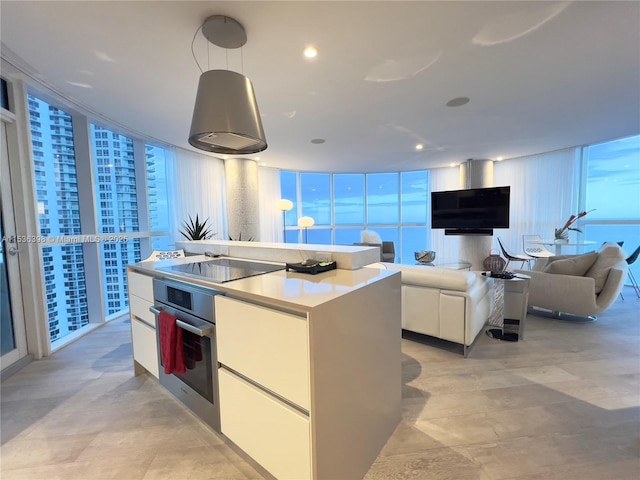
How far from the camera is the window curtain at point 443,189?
22.5 feet

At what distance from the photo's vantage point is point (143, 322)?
206 cm

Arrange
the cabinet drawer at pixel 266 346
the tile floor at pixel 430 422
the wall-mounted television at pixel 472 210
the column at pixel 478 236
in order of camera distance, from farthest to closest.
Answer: the column at pixel 478 236 → the wall-mounted television at pixel 472 210 → the tile floor at pixel 430 422 → the cabinet drawer at pixel 266 346

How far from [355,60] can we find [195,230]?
3245 millimetres

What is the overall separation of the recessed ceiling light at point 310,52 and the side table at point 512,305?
9.00 feet

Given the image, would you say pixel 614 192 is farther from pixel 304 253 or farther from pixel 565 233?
pixel 304 253

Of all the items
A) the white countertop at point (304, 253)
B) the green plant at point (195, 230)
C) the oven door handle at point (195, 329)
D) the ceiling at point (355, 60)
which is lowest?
the oven door handle at point (195, 329)

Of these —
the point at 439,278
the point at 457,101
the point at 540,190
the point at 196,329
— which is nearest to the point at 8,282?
the point at 196,329

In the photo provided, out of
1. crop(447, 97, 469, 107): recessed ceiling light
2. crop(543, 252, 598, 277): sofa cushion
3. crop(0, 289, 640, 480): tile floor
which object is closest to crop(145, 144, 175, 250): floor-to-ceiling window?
crop(0, 289, 640, 480): tile floor

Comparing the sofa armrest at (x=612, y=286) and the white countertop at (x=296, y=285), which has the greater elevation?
the white countertop at (x=296, y=285)

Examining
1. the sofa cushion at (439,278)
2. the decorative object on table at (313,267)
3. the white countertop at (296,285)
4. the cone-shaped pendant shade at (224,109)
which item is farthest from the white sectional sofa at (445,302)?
the cone-shaped pendant shade at (224,109)

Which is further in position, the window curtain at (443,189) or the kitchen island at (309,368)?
the window curtain at (443,189)

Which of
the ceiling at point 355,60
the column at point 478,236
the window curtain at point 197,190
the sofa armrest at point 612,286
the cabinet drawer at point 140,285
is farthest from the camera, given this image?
the column at point 478,236

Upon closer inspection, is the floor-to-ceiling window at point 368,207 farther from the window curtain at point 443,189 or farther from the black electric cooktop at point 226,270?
the black electric cooktop at point 226,270

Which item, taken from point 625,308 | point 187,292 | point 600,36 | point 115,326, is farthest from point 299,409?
point 625,308
